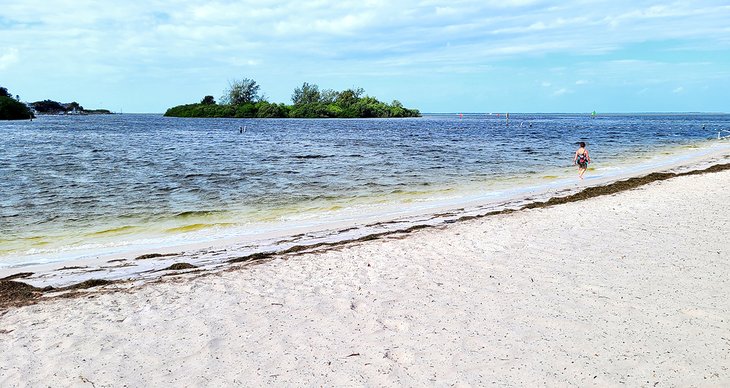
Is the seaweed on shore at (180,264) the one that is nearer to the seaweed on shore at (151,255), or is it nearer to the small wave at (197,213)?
the seaweed on shore at (151,255)

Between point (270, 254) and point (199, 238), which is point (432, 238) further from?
point (199, 238)

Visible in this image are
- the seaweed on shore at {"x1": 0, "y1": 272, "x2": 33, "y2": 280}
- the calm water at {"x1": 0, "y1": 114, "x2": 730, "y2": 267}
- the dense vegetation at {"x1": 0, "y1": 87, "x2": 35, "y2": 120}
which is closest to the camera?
the seaweed on shore at {"x1": 0, "y1": 272, "x2": 33, "y2": 280}

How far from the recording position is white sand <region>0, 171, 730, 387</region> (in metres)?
5.12

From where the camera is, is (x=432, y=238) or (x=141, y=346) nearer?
(x=141, y=346)

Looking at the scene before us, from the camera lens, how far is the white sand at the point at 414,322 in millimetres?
5117

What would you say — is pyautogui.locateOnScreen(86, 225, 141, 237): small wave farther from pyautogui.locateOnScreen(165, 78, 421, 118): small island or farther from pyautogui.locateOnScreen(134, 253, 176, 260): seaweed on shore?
pyautogui.locateOnScreen(165, 78, 421, 118): small island

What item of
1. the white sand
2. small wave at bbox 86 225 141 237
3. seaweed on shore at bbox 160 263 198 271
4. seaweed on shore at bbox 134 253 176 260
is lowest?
small wave at bbox 86 225 141 237

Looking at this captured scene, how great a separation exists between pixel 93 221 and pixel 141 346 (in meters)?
10.8

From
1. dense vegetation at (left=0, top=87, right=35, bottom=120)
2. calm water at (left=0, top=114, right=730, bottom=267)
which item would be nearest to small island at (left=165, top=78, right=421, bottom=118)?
dense vegetation at (left=0, top=87, right=35, bottom=120)

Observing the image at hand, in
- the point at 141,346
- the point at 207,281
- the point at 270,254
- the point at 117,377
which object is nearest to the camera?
the point at 117,377

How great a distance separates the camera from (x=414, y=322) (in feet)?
20.7

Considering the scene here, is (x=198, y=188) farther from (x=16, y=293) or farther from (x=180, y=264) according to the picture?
(x=16, y=293)

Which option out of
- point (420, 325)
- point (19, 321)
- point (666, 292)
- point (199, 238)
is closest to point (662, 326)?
point (666, 292)

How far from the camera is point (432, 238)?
1101 cm
